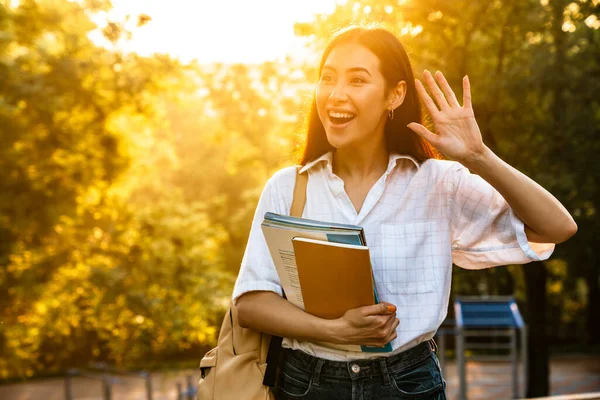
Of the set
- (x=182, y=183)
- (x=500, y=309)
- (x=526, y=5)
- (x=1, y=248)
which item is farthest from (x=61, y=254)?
(x=182, y=183)

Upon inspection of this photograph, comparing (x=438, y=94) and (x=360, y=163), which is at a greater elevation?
(x=438, y=94)

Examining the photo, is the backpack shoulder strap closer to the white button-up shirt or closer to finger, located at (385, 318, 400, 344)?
the white button-up shirt

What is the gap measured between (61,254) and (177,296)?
347 centimetres

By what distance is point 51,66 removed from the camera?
11656 mm

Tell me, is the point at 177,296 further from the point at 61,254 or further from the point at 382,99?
the point at 382,99

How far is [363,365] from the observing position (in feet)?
5.77

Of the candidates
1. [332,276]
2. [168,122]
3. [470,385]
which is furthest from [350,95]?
[470,385]

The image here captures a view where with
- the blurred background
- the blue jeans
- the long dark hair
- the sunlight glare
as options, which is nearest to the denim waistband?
the blue jeans

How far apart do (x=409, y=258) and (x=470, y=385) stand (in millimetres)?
13440

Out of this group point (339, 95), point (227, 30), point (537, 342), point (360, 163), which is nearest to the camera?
point (339, 95)

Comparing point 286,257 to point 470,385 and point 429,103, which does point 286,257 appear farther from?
point 470,385

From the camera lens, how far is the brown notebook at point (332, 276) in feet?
5.25

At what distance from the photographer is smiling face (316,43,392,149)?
6.15 ft

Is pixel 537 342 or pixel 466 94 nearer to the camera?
pixel 466 94
